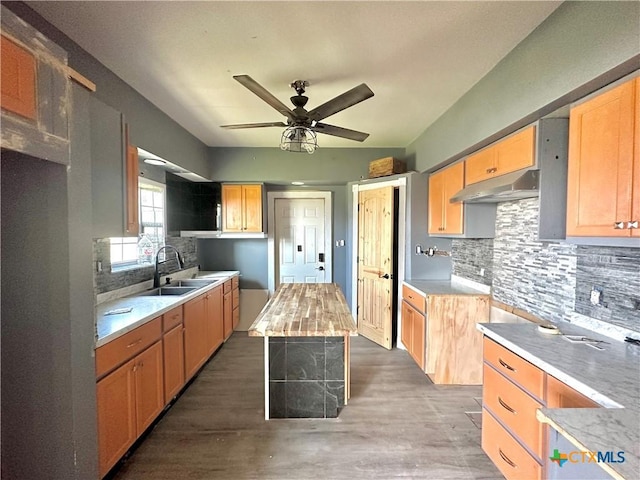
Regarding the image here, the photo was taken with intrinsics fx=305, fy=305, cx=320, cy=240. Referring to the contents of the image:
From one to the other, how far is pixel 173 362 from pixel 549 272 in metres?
3.01

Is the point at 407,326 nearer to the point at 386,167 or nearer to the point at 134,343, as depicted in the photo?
the point at 386,167

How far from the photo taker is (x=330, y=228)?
16.0ft

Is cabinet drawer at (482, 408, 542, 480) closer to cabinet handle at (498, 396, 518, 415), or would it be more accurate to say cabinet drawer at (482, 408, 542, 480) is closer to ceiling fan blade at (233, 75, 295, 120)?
cabinet handle at (498, 396, 518, 415)

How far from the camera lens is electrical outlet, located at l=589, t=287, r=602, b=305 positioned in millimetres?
1774

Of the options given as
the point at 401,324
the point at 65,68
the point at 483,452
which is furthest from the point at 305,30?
the point at 401,324

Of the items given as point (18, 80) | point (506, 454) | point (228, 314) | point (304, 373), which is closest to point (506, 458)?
point (506, 454)

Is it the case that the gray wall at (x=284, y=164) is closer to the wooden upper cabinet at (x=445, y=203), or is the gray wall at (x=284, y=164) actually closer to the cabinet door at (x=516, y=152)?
the wooden upper cabinet at (x=445, y=203)

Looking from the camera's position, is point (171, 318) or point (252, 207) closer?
point (171, 318)

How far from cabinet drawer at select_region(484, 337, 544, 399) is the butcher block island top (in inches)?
33.0

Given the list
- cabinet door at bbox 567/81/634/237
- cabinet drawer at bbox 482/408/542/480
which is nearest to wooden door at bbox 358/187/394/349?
cabinet drawer at bbox 482/408/542/480

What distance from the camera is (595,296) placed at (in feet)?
5.87

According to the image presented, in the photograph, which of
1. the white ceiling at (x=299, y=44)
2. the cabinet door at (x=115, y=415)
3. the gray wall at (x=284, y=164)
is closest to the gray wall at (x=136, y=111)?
the white ceiling at (x=299, y=44)

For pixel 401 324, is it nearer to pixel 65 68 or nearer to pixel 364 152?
pixel 364 152

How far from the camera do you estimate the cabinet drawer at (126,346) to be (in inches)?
67.1
